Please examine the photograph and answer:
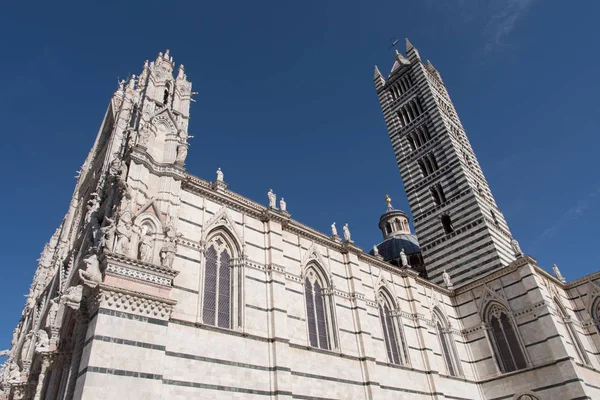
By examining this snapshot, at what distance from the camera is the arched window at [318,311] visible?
1700 cm

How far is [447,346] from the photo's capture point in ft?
74.3

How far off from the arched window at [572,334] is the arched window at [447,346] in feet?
19.6

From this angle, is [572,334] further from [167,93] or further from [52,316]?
[52,316]

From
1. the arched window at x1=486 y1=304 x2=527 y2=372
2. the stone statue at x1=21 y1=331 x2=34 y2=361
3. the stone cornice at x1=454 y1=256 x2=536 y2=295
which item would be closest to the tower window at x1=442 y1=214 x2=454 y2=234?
the stone cornice at x1=454 y1=256 x2=536 y2=295

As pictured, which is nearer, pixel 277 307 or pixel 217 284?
pixel 217 284

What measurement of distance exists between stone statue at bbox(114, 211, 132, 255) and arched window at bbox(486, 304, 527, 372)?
1926 centimetres

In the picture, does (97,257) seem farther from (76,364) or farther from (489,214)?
(489,214)

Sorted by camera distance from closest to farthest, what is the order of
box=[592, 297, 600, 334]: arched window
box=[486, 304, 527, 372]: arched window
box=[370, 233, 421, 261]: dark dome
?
box=[486, 304, 527, 372]: arched window, box=[592, 297, 600, 334]: arched window, box=[370, 233, 421, 261]: dark dome

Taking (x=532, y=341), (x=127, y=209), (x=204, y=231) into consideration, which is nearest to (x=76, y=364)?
(x=127, y=209)

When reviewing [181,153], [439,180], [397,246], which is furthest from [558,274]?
[181,153]

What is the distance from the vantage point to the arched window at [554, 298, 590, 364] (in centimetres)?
2231

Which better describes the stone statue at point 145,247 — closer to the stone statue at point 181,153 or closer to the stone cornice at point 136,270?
the stone cornice at point 136,270

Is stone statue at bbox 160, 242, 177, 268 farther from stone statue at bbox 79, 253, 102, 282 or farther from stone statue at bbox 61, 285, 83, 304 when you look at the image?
stone statue at bbox 61, 285, 83, 304

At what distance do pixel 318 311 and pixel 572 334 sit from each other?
14734mm
